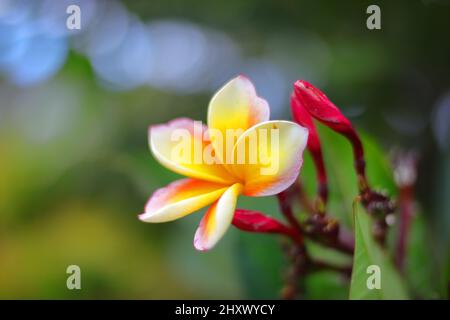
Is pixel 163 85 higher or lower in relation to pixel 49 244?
higher

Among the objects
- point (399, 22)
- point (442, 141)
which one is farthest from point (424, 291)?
point (399, 22)

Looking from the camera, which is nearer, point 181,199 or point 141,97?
point 181,199

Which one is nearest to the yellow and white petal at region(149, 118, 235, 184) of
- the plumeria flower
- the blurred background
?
the plumeria flower

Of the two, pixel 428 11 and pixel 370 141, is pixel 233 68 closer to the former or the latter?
pixel 428 11

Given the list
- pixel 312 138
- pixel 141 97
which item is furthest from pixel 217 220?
pixel 141 97

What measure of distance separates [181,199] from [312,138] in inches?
6.1

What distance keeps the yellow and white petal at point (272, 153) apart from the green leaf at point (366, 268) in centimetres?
7

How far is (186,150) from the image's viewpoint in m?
0.55

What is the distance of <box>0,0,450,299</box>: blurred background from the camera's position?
3.58 feet

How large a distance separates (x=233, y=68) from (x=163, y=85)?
0.52 ft

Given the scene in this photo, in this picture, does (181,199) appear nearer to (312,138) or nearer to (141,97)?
(312,138)

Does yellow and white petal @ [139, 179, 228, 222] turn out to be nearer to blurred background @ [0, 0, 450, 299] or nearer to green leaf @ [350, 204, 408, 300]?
green leaf @ [350, 204, 408, 300]
